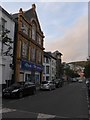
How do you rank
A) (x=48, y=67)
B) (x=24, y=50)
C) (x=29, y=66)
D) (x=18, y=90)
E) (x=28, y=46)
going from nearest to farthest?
(x=18, y=90), (x=24, y=50), (x=29, y=66), (x=28, y=46), (x=48, y=67)

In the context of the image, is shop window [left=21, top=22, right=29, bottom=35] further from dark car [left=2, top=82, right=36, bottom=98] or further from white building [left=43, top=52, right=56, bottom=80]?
white building [left=43, top=52, right=56, bottom=80]

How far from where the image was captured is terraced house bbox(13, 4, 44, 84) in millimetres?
37812

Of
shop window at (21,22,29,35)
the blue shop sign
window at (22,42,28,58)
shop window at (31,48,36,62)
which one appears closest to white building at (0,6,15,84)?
the blue shop sign

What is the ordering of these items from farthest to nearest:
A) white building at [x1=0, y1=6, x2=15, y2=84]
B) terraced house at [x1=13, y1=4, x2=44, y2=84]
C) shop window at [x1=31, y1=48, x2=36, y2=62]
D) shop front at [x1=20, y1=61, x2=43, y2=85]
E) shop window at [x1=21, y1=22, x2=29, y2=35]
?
shop window at [x1=31, y1=48, x2=36, y2=62], shop window at [x1=21, y1=22, x2=29, y2=35], shop front at [x1=20, y1=61, x2=43, y2=85], terraced house at [x1=13, y1=4, x2=44, y2=84], white building at [x1=0, y1=6, x2=15, y2=84]

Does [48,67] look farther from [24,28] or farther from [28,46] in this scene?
[24,28]

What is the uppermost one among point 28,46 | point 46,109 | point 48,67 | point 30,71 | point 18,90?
point 28,46

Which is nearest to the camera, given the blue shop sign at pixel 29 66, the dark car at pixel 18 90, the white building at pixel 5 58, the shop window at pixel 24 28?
the dark car at pixel 18 90

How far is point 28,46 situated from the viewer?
141 ft

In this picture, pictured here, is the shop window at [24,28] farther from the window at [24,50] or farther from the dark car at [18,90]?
the dark car at [18,90]

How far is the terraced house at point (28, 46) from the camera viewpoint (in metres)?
37.8

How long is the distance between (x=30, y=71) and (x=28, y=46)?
441cm

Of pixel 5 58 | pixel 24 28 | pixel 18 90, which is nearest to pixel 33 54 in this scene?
pixel 24 28

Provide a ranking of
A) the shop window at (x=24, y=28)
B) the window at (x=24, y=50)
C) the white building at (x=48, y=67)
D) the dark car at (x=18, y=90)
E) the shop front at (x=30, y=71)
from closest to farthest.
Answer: the dark car at (x=18, y=90) < the shop front at (x=30, y=71) < the shop window at (x=24, y=28) < the window at (x=24, y=50) < the white building at (x=48, y=67)

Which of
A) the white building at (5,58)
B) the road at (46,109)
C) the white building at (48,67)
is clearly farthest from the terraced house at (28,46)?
the road at (46,109)
